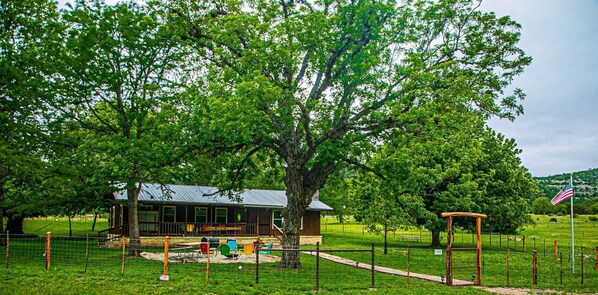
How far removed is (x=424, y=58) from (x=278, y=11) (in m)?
6.18

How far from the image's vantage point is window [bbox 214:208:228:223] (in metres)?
35.3

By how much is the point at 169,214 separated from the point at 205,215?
2.59 meters

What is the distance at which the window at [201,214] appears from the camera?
34.8 meters

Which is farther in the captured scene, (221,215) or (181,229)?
(221,215)

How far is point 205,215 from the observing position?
3494 cm

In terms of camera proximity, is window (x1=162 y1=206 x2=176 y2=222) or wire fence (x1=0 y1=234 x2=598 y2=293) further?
window (x1=162 y1=206 x2=176 y2=222)

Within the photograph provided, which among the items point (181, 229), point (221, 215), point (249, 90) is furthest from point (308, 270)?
point (221, 215)

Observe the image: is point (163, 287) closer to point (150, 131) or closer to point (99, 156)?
point (150, 131)

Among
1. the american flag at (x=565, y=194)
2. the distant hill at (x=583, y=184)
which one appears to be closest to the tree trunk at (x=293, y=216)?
the american flag at (x=565, y=194)

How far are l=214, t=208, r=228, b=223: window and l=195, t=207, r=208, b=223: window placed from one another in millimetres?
847

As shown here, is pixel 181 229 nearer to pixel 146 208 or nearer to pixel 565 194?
pixel 146 208

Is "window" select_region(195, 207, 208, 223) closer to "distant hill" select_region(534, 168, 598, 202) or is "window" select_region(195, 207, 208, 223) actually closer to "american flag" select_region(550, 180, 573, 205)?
"american flag" select_region(550, 180, 573, 205)

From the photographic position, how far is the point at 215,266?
18703 millimetres

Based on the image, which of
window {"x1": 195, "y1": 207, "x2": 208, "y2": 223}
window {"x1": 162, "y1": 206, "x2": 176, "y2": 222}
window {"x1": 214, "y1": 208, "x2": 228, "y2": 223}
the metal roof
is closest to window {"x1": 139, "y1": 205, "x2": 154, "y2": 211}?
window {"x1": 162, "y1": 206, "x2": 176, "y2": 222}
